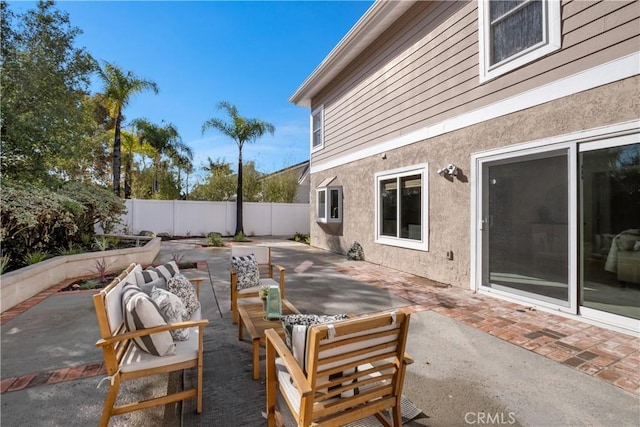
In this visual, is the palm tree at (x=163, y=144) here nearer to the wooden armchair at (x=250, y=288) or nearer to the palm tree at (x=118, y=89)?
the palm tree at (x=118, y=89)

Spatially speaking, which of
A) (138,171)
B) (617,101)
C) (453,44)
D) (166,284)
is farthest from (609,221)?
(138,171)

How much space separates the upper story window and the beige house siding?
83.5 inches

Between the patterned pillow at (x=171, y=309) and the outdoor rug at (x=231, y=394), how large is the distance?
1.49 feet

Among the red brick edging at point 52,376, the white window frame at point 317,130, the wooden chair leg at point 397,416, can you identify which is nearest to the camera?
the wooden chair leg at point 397,416

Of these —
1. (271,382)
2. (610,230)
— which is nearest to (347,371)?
(271,382)

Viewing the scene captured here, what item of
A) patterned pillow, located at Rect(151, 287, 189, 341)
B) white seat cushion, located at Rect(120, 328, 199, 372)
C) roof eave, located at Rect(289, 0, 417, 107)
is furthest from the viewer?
roof eave, located at Rect(289, 0, 417, 107)

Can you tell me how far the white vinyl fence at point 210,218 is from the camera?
13805mm

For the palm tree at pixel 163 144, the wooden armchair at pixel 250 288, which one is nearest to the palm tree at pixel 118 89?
the palm tree at pixel 163 144

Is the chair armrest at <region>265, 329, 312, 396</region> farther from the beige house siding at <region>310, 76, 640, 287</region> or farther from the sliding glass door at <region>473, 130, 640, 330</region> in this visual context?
the beige house siding at <region>310, 76, 640, 287</region>

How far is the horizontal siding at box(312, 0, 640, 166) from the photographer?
3621 mm

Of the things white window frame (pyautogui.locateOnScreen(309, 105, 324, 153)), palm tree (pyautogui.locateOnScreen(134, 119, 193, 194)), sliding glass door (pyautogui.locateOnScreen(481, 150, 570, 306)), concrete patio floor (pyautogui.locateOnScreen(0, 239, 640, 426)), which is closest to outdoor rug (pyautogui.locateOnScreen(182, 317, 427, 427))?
concrete patio floor (pyautogui.locateOnScreen(0, 239, 640, 426))

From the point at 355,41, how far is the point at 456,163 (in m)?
4.66

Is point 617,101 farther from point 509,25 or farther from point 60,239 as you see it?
point 60,239

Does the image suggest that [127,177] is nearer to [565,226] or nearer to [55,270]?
[55,270]
